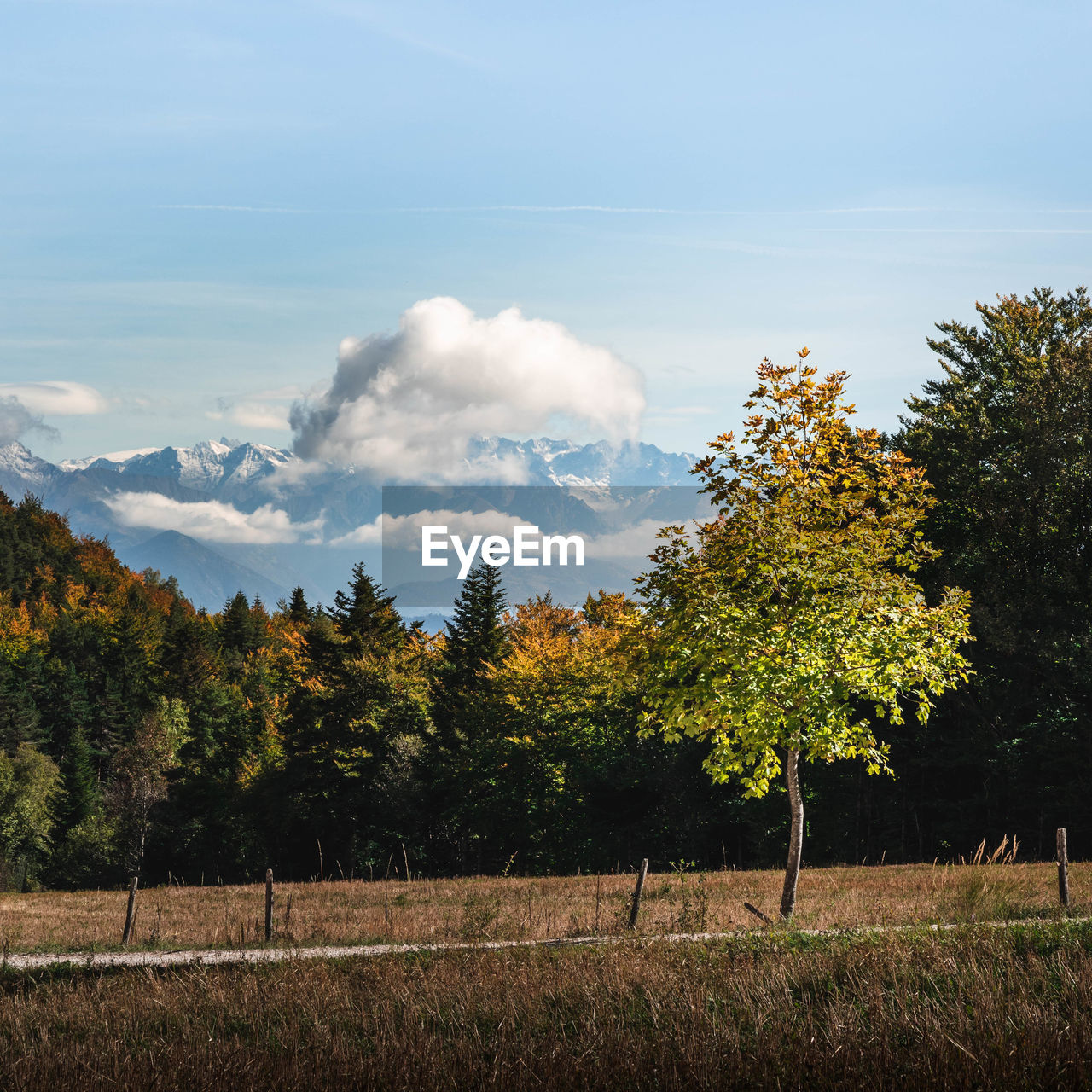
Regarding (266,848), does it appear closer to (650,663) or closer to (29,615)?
(650,663)

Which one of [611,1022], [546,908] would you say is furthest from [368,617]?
[611,1022]

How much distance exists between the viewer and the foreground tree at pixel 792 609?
50.2 feet

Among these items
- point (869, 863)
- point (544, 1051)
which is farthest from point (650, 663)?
point (869, 863)

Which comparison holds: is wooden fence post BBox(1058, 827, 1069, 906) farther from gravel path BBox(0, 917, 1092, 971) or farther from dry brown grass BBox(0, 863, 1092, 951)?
gravel path BBox(0, 917, 1092, 971)

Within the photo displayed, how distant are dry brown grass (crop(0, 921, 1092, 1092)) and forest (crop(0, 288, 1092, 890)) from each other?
7.08 metres

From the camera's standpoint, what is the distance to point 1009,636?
2989cm

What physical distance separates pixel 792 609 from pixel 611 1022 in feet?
27.5

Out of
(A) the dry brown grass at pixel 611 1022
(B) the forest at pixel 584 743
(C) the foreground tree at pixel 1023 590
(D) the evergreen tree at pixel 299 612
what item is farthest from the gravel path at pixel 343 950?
(D) the evergreen tree at pixel 299 612

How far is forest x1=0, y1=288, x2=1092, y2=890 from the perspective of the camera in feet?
105

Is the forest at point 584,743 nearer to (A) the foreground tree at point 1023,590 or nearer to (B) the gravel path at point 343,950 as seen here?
(A) the foreground tree at point 1023,590

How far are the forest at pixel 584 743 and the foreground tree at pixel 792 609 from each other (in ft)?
5.03

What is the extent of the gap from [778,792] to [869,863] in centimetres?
440

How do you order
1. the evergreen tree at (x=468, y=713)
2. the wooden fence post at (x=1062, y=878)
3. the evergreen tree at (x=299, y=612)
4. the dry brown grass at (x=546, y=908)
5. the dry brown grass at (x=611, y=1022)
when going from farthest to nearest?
the evergreen tree at (x=299, y=612), the evergreen tree at (x=468, y=713), the wooden fence post at (x=1062, y=878), the dry brown grass at (x=546, y=908), the dry brown grass at (x=611, y=1022)

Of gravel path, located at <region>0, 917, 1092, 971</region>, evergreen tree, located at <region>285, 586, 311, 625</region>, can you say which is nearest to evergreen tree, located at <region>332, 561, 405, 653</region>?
gravel path, located at <region>0, 917, 1092, 971</region>
